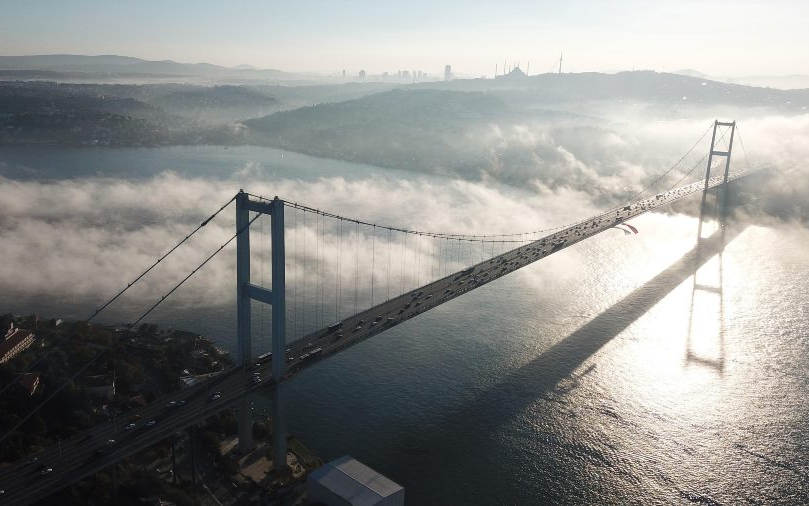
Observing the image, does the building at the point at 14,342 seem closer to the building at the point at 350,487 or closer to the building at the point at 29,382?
the building at the point at 29,382

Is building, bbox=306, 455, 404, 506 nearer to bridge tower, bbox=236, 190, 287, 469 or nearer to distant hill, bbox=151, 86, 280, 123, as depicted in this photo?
bridge tower, bbox=236, 190, 287, 469

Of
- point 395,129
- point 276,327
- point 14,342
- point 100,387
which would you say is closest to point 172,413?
point 276,327

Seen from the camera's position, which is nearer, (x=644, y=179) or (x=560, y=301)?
(x=560, y=301)

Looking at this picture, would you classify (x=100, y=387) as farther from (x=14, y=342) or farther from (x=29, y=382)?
(x=14, y=342)

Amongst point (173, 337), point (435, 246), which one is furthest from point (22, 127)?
point (173, 337)

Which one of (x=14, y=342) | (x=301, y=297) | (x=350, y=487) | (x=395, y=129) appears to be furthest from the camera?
(x=395, y=129)

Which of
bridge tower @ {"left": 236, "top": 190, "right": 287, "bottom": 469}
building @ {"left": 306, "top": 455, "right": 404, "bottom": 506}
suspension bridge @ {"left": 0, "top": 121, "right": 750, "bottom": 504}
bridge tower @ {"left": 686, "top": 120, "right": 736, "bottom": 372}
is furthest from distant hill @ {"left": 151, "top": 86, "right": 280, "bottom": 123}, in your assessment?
building @ {"left": 306, "top": 455, "right": 404, "bottom": 506}

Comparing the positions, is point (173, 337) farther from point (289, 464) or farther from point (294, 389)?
point (289, 464)
